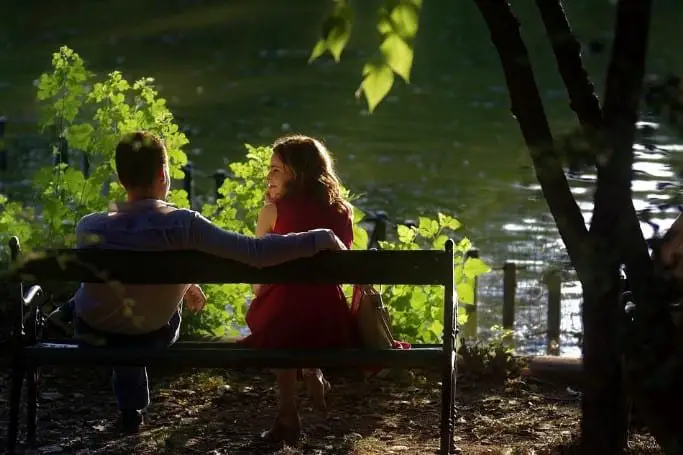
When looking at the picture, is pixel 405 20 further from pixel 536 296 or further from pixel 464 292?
pixel 536 296

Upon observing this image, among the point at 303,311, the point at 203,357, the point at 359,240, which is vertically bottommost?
the point at 203,357

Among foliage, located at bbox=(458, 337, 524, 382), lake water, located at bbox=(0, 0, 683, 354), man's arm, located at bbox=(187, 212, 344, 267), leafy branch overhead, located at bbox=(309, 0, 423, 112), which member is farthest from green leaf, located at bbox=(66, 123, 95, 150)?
leafy branch overhead, located at bbox=(309, 0, 423, 112)

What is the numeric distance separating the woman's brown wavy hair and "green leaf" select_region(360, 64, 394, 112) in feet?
8.56

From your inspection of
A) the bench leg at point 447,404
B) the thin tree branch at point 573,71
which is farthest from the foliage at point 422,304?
the thin tree branch at point 573,71

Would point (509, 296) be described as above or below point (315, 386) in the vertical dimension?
above

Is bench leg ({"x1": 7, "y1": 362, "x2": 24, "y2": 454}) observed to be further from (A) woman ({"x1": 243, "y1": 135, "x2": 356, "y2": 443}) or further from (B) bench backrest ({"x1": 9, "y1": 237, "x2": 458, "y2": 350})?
(A) woman ({"x1": 243, "y1": 135, "x2": 356, "y2": 443})

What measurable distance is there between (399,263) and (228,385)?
193cm

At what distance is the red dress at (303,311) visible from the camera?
4.61 metres

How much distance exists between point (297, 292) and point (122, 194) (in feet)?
5.45

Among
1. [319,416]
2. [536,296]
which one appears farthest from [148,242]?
[536,296]

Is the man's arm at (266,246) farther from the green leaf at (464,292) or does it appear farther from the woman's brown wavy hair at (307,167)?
the green leaf at (464,292)

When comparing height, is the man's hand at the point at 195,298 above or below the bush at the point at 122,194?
below

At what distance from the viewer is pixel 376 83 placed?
2000 millimetres

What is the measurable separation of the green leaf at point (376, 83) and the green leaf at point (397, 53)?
0.02 m
